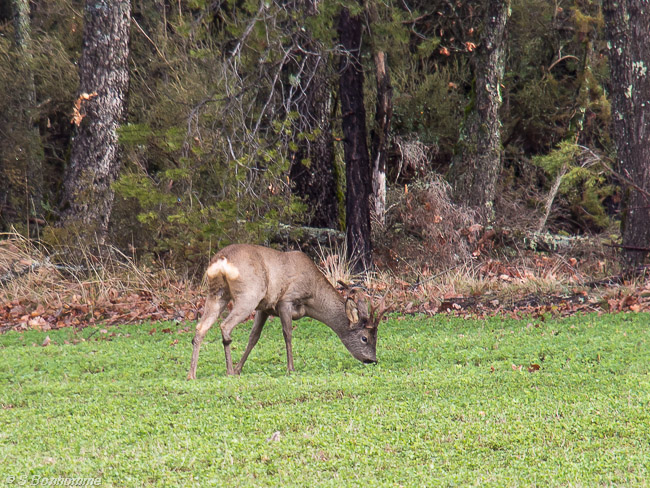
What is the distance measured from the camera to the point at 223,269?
307 inches

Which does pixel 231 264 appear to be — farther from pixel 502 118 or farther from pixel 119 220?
pixel 502 118

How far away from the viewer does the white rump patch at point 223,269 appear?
25.5 ft

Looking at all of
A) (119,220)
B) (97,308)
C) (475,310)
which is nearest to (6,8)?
(119,220)

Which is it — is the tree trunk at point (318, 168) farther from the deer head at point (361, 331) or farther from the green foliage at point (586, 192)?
the deer head at point (361, 331)

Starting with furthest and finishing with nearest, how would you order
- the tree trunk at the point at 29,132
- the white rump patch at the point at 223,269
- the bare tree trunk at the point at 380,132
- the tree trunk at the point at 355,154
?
1. the tree trunk at the point at 29,132
2. the bare tree trunk at the point at 380,132
3. the tree trunk at the point at 355,154
4. the white rump patch at the point at 223,269

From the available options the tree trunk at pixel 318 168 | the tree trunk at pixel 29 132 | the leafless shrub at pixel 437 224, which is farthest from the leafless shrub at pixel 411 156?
the tree trunk at pixel 29 132

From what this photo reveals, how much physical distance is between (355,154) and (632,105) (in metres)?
4.61

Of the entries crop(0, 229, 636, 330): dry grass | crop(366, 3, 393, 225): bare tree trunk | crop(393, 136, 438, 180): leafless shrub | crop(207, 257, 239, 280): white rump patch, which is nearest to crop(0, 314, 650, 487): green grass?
crop(207, 257, 239, 280): white rump patch

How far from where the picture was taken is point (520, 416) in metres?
5.72

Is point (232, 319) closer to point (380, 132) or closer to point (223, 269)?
point (223, 269)

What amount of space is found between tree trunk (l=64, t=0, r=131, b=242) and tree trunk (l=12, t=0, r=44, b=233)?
4320 mm

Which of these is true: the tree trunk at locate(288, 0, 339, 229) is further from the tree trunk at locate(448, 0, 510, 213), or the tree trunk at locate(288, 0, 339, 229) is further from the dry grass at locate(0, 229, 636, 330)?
the tree trunk at locate(448, 0, 510, 213)

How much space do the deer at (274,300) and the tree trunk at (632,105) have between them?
17.7 ft

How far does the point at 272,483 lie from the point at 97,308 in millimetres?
8745
